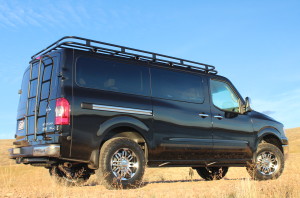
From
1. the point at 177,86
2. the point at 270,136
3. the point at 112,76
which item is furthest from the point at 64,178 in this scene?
the point at 270,136

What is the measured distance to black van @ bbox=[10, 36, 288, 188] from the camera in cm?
637

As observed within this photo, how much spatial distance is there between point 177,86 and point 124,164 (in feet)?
7.03

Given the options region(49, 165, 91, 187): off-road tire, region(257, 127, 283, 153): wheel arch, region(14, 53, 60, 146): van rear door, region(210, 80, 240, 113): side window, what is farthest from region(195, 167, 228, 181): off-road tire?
region(14, 53, 60, 146): van rear door

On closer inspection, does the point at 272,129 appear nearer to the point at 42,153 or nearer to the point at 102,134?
the point at 102,134

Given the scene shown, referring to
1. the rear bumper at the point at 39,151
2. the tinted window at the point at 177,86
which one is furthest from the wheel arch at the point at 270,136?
the rear bumper at the point at 39,151

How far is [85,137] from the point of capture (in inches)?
250

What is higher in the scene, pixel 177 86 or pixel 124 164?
pixel 177 86

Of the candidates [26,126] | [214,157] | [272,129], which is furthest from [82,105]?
[272,129]

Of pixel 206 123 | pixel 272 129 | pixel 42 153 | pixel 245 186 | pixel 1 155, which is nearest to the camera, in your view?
pixel 245 186

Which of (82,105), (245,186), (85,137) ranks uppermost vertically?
(82,105)

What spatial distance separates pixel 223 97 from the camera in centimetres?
906

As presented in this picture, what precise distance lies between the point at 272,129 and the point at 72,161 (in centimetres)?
523

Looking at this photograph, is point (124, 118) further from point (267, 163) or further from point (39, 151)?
point (267, 163)

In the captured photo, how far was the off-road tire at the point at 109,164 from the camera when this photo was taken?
639 centimetres
